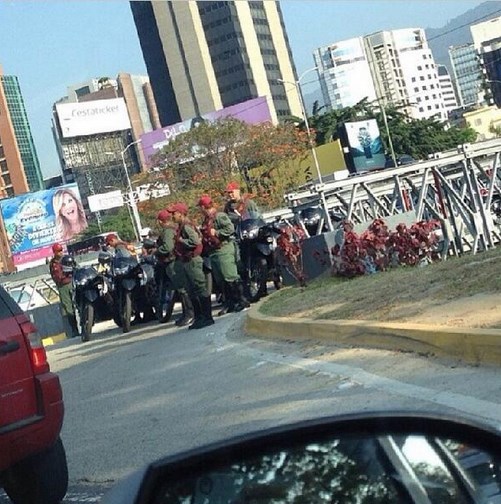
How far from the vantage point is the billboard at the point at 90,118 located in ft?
402

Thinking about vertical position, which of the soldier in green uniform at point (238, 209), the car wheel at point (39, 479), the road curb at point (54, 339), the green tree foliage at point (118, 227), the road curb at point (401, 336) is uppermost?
the green tree foliage at point (118, 227)

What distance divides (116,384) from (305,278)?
618 cm

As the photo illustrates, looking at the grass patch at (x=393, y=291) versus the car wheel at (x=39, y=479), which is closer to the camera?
the car wheel at (x=39, y=479)

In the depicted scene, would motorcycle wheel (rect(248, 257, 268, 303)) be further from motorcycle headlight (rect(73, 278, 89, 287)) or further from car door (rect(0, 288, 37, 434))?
car door (rect(0, 288, 37, 434))

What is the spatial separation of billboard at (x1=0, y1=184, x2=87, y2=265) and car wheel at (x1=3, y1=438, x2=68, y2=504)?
83.0m

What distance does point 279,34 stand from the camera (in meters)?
163

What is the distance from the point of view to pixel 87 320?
61.2 feet

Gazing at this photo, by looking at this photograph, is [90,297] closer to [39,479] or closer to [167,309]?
[167,309]

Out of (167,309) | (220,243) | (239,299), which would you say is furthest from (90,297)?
(220,243)

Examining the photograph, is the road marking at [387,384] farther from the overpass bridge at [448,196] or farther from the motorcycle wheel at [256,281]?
the overpass bridge at [448,196]

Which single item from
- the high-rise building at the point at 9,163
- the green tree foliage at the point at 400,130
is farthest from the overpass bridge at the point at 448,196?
the high-rise building at the point at 9,163

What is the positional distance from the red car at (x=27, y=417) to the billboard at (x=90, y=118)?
387 ft

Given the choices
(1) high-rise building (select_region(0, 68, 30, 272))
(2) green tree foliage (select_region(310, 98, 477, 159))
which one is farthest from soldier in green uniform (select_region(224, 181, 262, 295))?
(1) high-rise building (select_region(0, 68, 30, 272))

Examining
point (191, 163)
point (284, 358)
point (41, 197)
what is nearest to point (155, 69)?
point (41, 197)
